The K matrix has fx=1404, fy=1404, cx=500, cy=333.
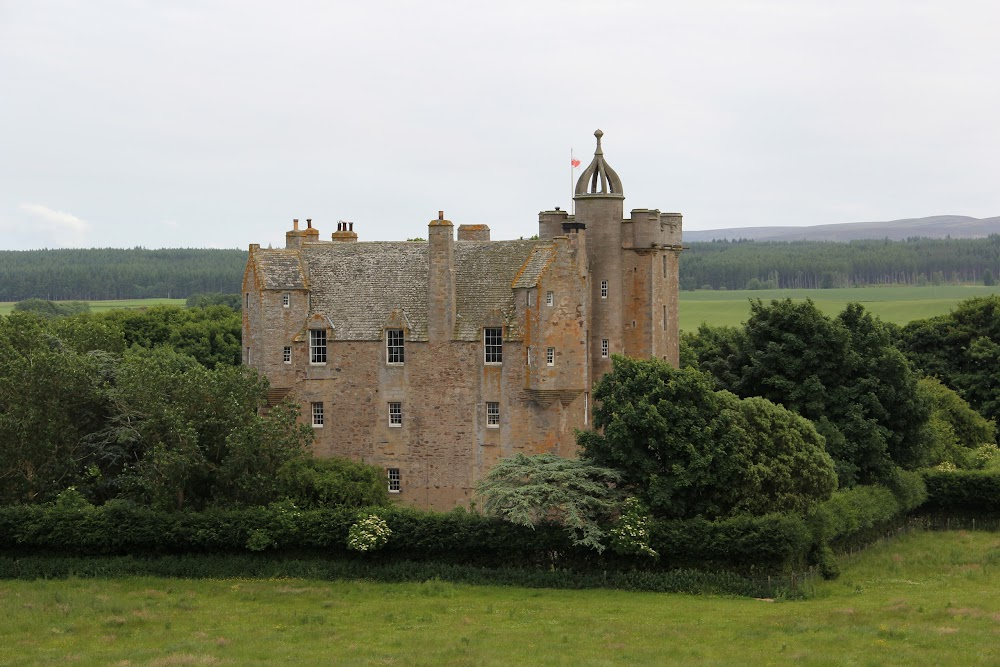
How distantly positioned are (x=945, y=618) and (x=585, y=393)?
76.3ft

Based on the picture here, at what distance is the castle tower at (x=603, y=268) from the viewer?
2591 inches

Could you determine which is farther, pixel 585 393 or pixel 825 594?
pixel 585 393

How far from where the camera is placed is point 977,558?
57281 millimetres

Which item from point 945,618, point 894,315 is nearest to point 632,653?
point 945,618

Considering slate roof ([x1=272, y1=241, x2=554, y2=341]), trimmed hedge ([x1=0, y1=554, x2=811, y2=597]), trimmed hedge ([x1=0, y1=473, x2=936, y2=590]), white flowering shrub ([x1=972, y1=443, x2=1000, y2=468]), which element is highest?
slate roof ([x1=272, y1=241, x2=554, y2=341])

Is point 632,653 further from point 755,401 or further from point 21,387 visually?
point 21,387

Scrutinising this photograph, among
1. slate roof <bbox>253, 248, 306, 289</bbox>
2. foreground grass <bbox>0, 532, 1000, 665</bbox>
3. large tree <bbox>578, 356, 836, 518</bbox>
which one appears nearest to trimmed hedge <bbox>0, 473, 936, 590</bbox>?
large tree <bbox>578, 356, 836, 518</bbox>

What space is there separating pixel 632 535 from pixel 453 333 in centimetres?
1546

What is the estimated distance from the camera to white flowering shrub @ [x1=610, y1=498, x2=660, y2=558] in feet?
170

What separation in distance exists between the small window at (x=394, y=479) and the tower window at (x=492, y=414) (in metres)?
4.81

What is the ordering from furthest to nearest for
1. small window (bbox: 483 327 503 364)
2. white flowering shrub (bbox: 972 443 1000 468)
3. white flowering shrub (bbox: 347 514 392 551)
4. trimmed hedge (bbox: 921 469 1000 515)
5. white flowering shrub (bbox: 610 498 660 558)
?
white flowering shrub (bbox: 972 443 1000 468) → trimmed hedge (bbox: 921 469 1000 515) → small window (bbox: 483 327 503 364) → white flowering shrub (bbox: 347 514 392 551) → white flowering shrub (bbox: 610 498 660 558)

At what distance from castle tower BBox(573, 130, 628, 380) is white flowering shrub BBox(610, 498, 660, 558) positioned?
Answer: 14.3 metres

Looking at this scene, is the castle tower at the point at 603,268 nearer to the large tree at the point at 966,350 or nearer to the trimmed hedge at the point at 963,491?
the trimmed hedge at the point at 963,491

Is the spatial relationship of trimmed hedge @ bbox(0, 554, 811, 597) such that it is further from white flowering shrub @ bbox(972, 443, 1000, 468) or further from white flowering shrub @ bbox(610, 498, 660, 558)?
white flowering shrub @ bbox(972, 443, 1000, 468)
